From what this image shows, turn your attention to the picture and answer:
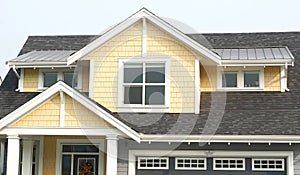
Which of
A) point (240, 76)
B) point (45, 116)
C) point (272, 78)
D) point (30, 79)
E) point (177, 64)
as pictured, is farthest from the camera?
point (30, 79)

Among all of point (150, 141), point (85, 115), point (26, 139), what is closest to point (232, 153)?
point (150, 141)

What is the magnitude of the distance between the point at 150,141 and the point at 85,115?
185 cm

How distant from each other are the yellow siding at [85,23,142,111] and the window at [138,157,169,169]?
1960 millimetres

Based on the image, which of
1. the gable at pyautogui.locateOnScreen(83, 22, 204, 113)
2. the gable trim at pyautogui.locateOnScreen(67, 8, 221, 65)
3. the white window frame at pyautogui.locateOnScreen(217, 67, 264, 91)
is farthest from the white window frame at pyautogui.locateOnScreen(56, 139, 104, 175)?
the white window frame at pyautogui.locateOnScreen(217, 67, 264, 91)

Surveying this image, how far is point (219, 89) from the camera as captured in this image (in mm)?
14719

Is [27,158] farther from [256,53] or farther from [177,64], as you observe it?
[256,53]

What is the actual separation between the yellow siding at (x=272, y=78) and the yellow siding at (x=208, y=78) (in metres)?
1.55

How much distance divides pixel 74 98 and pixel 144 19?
365 centimetres

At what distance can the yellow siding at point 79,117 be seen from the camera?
11953 mm

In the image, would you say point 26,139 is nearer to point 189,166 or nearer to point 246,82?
point 189,166

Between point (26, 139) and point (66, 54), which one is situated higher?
point (66, 54)

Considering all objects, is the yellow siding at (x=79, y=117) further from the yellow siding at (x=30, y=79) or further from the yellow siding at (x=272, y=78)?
the yellow siding at (x=272, y=78)

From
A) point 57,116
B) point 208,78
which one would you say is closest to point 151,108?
point 208,78

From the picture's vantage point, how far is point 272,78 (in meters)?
14.8
